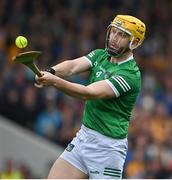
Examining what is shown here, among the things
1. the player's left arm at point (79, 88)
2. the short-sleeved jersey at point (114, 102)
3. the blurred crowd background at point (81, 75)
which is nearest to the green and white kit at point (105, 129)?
the short-sleeved jersey at point (114, 102)

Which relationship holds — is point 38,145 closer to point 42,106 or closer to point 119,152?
point 42,106

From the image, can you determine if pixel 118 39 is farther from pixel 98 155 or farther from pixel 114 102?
pixel 98 155

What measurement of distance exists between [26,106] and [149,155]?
208 cm

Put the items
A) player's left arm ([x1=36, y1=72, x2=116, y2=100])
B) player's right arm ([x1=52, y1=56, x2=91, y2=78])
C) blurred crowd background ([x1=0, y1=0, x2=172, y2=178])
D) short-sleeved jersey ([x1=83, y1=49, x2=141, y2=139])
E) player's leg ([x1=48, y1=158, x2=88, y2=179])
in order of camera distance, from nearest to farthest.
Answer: player's left arm ([x1=36, y1=72, x2=116, y2=100]) < short-sleeved jersey ([x1=83, y1=49, x2=141, y2=139]) < player's leg ([x1=48, y1=158, x2=88, y2=179]) < player's right arm ([x1=52, y1=56, x2=91, y2=78]) < blurred crowd background ([x1=0, y1=0, x2=172, y2=178])

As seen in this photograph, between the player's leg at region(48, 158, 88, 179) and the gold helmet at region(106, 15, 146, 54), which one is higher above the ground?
the gold helmet at region(106, 15, 146, 54)

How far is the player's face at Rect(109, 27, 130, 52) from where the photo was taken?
328 inches

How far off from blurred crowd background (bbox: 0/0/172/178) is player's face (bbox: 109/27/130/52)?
477 cm

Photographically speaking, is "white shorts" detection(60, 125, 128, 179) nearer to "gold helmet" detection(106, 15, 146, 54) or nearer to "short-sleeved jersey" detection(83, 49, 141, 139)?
"short-sleeved jersey" detection(83, 49, 141, 139)

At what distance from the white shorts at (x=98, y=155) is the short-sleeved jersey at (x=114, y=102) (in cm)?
7

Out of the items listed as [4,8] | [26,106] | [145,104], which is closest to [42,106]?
[26,106]

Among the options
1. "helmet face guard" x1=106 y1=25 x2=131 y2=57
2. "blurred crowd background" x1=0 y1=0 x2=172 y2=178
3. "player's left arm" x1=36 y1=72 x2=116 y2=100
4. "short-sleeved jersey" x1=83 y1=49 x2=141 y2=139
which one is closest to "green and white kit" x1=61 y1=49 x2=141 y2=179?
"short-sleeved jersey" x1=83 y1=49 x2=141 y2=139

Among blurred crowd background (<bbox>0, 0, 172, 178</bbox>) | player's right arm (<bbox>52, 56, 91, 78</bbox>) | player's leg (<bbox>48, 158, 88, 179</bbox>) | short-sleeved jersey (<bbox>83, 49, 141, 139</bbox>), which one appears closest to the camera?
short-sleeved jersey (<bbox>83, 49, 141, 139</bbox>)

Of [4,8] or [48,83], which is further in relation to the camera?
[4,8]

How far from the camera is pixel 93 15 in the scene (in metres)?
16.8
